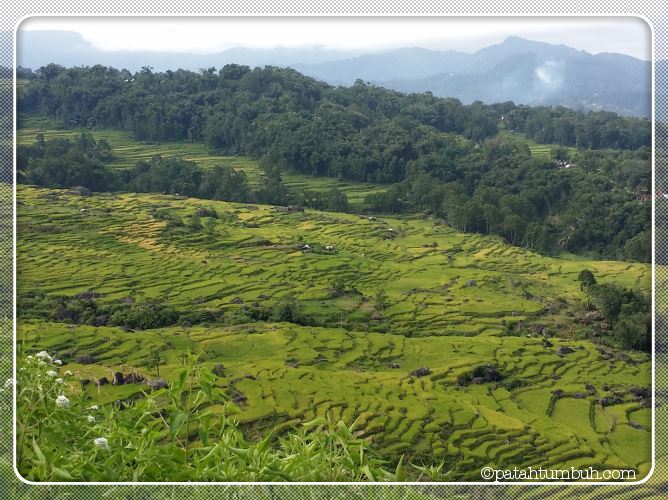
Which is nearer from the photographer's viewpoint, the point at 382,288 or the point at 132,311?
the point at 132,311

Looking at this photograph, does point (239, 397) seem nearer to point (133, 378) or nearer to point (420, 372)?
point (133, 378)

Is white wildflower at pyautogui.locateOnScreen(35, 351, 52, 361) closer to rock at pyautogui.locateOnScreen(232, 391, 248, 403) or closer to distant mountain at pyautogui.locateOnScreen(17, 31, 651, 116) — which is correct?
rock at pyautogui.locateOnScreen(232, 391, 248, 403)

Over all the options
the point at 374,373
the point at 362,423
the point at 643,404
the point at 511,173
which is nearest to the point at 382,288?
the point at 374,373

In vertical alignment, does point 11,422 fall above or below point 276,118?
below

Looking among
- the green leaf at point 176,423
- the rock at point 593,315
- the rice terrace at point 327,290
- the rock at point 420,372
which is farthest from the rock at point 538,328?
the green leaf at point 176,423

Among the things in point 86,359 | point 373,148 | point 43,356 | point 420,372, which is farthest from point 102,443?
point 373,148

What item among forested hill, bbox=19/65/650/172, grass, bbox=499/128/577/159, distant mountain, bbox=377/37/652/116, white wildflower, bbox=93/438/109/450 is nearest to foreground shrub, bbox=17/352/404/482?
white wildflower, bbox=93/438/109/450

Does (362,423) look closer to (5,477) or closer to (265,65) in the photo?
(5,477)
